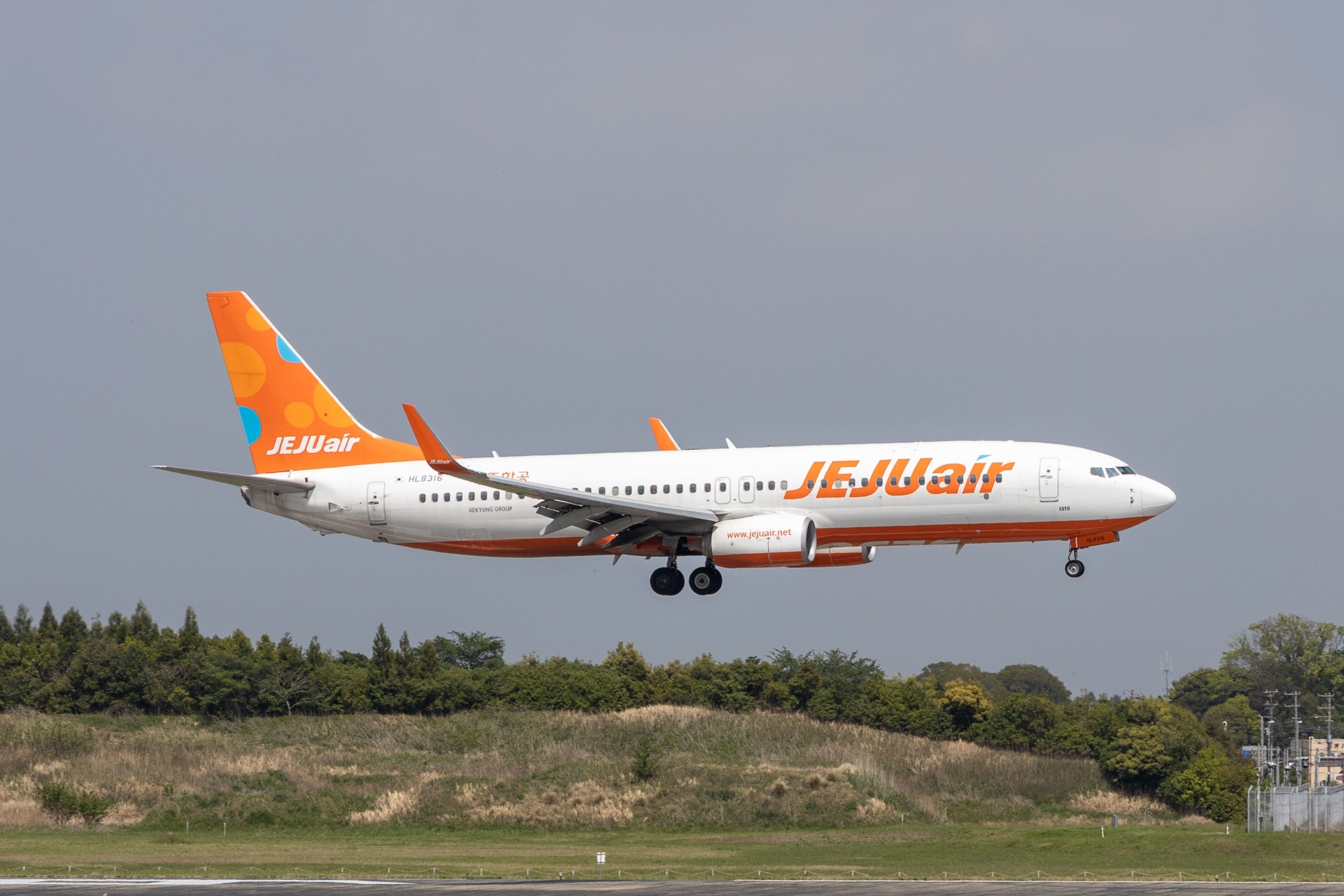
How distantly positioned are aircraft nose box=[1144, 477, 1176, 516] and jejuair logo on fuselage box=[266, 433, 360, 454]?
95.9 feet

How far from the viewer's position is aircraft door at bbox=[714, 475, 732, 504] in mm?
53188

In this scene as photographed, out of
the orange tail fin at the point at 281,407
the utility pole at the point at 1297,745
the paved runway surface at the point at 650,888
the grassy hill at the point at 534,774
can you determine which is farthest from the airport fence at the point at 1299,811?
the orange tail fin at the point at 281,407

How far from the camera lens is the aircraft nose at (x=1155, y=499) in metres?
50.6

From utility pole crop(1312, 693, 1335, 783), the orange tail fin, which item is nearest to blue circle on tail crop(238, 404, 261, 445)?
the orange tail fin

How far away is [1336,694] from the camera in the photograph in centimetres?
15588

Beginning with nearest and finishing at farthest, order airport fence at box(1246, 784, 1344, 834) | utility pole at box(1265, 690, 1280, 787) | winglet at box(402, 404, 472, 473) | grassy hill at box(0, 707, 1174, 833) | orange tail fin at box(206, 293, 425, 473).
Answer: winglet at box(402, 404, 472, 473)
orange tail fin at box(206, 293, 425, 473)
airport fence at box(1246, 784, 1344, 834)
grassy hill at box(0, 707, 1174, 833)
utility pole at box(1265, 690, 1280, 787)

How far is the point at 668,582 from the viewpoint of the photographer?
181ft

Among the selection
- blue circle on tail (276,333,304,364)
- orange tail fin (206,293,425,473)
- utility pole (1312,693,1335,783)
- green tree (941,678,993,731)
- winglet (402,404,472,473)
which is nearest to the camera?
winglet (402,404,472,473)

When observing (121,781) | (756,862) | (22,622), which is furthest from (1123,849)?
(22,622)

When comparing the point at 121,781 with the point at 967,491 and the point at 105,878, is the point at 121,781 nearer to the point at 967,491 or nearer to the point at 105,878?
the point at 105,878

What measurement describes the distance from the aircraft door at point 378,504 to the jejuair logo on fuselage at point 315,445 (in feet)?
10.9

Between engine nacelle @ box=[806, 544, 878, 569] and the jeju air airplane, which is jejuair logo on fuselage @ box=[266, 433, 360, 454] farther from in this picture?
engine nacelle @ box=[806, 544, 878, 569]

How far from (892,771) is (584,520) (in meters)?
53.7

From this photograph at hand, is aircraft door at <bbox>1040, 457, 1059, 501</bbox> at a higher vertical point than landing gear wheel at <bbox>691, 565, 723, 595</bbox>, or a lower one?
higher
